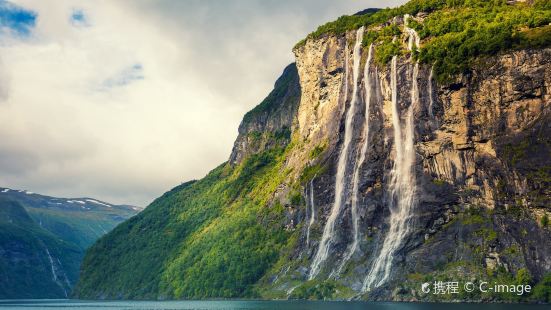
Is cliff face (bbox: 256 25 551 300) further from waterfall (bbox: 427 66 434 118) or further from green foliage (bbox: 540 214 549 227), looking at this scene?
green foliage (bbox: 540 214 549 227)

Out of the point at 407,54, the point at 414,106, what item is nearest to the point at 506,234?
the point at 414,106

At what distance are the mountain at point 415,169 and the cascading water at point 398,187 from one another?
0.29 meters

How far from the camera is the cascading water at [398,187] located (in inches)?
5187

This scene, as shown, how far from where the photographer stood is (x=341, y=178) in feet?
509

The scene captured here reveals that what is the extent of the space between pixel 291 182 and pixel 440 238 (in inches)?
2154

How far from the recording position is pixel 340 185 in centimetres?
15425

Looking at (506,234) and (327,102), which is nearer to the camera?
(506,234)

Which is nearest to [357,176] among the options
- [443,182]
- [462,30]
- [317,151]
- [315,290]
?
[443,182]

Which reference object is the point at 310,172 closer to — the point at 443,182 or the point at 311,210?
the point at 311,210

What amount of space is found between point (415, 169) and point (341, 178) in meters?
21.3

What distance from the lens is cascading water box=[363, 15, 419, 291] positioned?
132m

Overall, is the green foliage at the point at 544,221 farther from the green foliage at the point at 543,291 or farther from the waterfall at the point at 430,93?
the waterfall at the point at 430,93

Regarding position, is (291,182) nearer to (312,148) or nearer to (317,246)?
(312,148)

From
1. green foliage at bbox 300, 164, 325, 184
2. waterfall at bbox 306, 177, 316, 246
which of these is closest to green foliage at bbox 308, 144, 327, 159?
green foliage at bbox 300, 164, 325, 184
